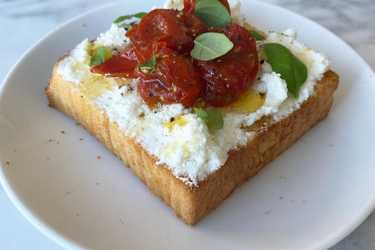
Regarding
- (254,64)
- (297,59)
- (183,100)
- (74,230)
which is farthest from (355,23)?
(74,230)

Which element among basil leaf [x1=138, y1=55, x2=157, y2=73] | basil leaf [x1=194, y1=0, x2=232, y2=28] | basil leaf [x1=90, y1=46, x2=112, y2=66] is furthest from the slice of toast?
basil leaf [x1=194, y1=0, x2=232, y2=28]

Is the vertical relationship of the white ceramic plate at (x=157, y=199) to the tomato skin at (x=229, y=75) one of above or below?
below

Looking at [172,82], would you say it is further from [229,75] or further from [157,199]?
[157,199]

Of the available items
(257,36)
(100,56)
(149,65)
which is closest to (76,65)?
(100,56)

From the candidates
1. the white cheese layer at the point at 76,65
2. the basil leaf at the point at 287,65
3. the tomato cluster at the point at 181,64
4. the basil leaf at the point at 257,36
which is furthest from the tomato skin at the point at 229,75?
the white cheese layer at the point at 76,65

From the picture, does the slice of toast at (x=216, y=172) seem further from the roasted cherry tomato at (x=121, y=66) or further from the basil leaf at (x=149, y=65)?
the basil leaf at (x=149, y=65)
